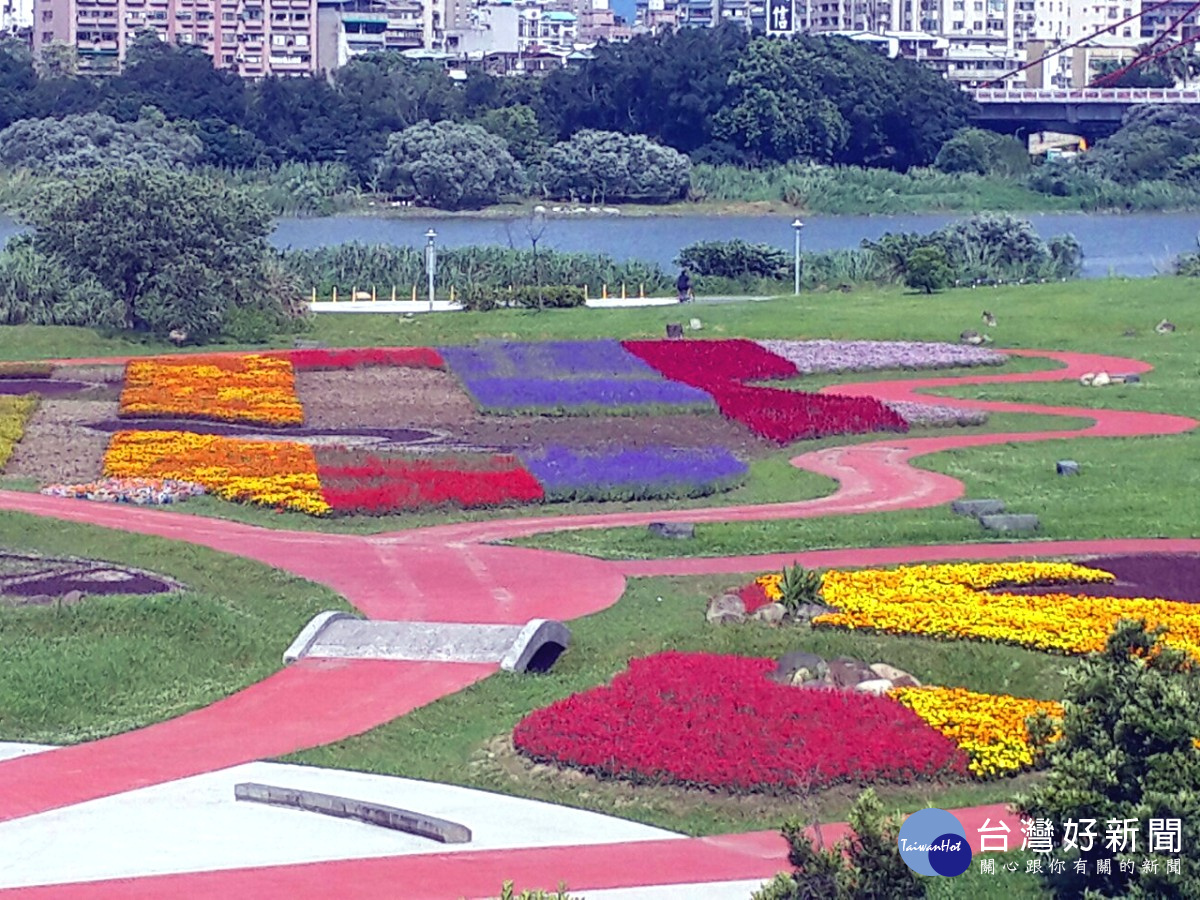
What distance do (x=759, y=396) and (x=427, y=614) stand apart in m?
15.2

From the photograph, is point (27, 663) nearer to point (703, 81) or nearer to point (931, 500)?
point (931, 500)

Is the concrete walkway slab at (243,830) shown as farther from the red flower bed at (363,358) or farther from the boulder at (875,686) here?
the red flower bed at (363,358)

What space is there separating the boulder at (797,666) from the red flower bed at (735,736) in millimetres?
389

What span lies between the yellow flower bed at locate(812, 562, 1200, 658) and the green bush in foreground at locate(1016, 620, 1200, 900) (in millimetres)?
5518

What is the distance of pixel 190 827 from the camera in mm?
14031

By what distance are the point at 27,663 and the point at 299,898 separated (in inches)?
234

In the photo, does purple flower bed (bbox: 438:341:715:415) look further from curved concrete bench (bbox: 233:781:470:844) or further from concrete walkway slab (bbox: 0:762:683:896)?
curved concrete bench (bbox: 233:781:470:844)

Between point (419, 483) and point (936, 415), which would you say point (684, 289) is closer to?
point (936, 415)

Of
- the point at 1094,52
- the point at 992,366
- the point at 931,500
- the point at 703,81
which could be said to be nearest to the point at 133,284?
the point at 992,366

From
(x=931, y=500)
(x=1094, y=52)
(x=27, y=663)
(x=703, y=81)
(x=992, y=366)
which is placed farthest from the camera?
(x=1094, y=52)

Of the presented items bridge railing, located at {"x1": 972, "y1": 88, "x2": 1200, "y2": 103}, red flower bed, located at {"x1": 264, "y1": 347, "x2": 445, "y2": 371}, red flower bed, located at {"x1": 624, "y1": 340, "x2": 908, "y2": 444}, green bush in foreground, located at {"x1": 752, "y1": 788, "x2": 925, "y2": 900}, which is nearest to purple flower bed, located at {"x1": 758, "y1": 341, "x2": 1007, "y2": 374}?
red flower bed, located at {"x1": 624, "y1": 340, "x2": 908, "y2": 444}

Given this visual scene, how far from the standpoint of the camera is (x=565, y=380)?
3756 centimetres

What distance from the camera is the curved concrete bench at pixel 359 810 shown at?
1368 centimetres

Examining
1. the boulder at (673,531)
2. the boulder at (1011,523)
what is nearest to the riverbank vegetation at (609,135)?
the boulder at (673,531)
